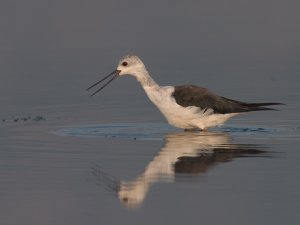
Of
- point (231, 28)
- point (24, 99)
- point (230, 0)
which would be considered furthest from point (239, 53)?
point (230, 0)

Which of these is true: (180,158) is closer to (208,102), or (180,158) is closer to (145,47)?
(208,102)

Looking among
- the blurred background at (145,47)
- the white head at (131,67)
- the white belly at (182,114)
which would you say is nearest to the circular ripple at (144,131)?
the white belly at (182,114)

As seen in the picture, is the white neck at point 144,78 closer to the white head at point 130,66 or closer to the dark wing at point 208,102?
the white head at point 130,66

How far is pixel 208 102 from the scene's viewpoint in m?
15.6

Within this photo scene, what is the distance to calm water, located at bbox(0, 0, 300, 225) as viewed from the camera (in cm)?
1049

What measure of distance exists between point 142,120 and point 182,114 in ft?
2.27

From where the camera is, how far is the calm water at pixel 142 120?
1049 centimetres

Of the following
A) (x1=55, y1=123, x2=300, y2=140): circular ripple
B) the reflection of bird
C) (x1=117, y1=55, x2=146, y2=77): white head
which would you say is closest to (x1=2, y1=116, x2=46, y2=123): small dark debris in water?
(x1=55, y1=123, x2=300, y2=140): circular ripple

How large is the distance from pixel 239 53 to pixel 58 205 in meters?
11.3

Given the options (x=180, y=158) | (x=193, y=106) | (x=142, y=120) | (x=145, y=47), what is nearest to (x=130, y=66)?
(x=142, y=120)

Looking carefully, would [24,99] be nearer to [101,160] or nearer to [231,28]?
[101,160]

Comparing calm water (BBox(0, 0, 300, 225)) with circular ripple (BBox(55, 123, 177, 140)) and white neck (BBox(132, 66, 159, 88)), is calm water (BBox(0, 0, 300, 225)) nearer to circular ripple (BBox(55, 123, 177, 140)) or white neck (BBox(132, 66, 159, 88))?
circular ripple (BBox(55, 123, 177, 140))

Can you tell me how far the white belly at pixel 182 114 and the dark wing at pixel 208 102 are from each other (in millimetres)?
56

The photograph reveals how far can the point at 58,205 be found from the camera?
10.4 meters
